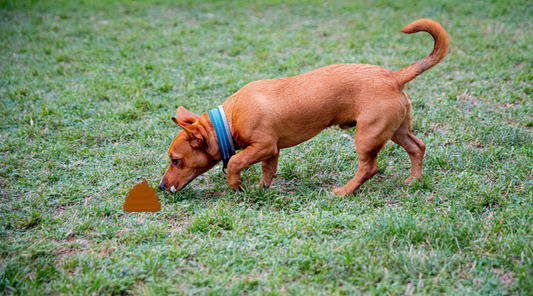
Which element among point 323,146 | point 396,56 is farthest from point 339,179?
point 396,56

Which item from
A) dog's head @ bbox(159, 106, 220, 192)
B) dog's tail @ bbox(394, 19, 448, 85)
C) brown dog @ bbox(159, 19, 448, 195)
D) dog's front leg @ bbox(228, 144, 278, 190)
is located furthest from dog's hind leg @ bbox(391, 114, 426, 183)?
dog's head @ bbox(159, 106, 220, 192)

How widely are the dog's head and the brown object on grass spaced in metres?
0.28

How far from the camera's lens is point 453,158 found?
191 inches

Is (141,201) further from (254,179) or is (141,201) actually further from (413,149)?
(413,149)

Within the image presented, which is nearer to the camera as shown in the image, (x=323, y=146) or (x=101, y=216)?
(x=101, y=216)

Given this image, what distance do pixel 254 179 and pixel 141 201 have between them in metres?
1.34

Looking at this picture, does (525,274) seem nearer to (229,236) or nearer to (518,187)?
(518,187)

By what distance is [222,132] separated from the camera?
426 centimetres

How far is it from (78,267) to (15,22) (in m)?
10.0

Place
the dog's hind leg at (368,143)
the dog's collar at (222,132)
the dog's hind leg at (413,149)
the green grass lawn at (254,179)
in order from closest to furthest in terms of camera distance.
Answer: the green grass lawn at (254,179)
the dog's hind leg at (368,143)
the dog's collar at (222,132)
the dog's hind leg at (413,149)

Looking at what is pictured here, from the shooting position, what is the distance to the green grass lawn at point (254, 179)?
3.15 metres

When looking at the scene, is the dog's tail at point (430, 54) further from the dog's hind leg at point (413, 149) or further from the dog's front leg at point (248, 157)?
the dog's front leg at point (248, 157)

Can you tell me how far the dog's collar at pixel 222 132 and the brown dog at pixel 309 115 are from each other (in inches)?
2.3

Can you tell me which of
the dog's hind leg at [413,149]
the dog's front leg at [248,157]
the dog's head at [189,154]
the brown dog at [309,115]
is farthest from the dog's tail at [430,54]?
the dog's head at [189,154]
